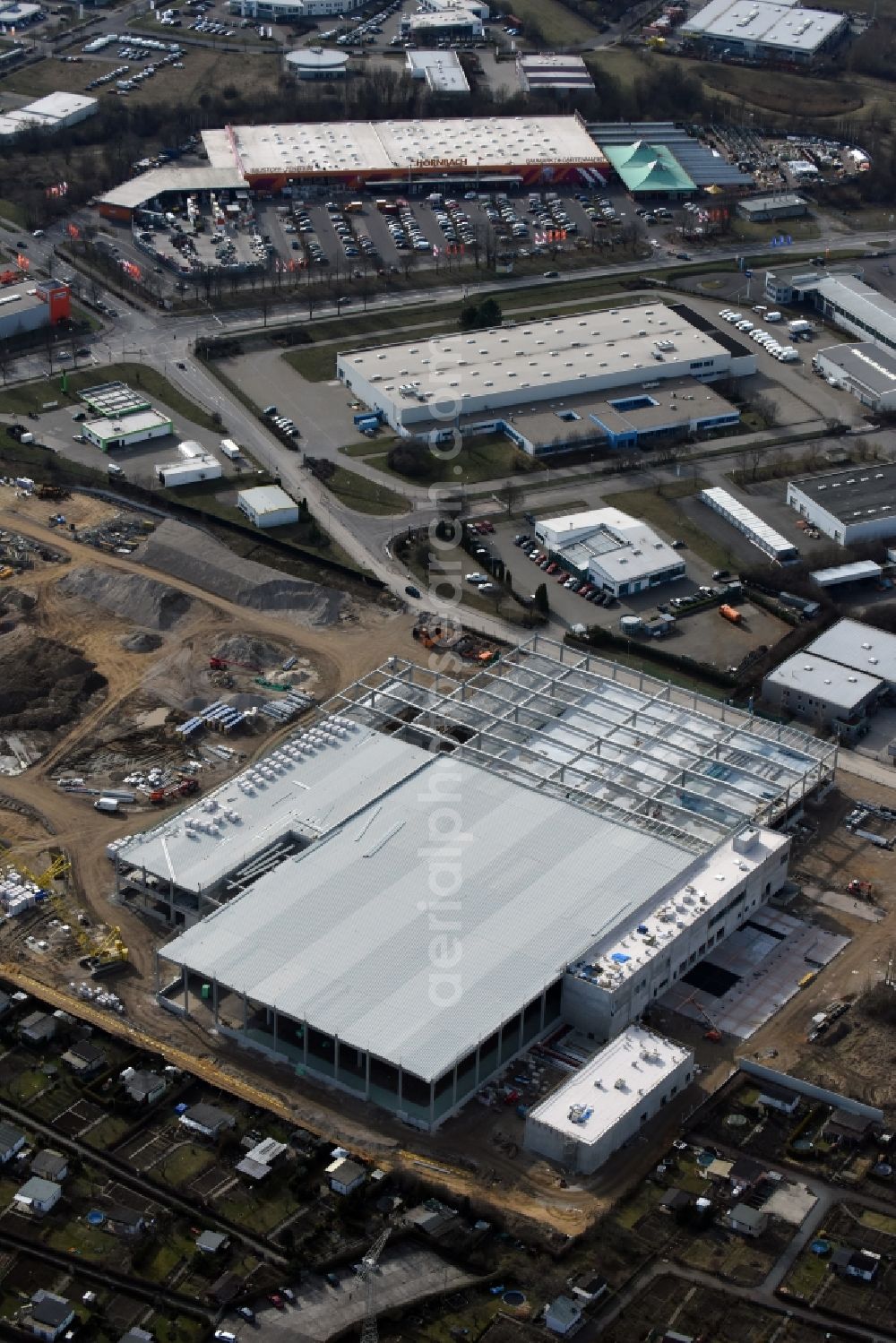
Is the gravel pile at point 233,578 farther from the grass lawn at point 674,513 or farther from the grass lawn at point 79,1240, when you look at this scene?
the grass lawn at point 79,1240

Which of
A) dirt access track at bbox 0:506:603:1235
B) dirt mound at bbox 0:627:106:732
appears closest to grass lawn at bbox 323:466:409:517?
dirt access track at bbox 0:506:603:1235

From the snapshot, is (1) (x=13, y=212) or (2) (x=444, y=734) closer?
(2) (x=444, y=734)

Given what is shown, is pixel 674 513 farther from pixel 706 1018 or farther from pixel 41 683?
pixel 706 1018

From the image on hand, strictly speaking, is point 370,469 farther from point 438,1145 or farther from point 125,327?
point 438,1145

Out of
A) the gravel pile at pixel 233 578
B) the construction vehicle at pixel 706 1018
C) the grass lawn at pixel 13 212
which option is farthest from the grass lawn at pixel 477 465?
the grass lawn at pixel 13 212

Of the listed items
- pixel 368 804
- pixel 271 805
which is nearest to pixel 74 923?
pixel 271 805

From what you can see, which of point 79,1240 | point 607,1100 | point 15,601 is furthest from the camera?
point 15,601

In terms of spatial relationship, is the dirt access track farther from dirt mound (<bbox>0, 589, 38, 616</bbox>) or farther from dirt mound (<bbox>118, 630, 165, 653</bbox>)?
dirt mound (<bbox>0, 589, 38, 616</bbox>)
